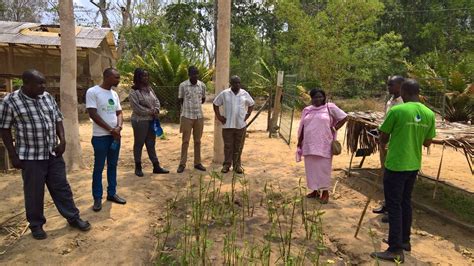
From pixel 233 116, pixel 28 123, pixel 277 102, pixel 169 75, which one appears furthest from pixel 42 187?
pixel 169 75

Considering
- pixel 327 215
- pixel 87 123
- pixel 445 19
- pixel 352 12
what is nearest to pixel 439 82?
pixel 352 12

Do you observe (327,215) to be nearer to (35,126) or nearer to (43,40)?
(35,126)

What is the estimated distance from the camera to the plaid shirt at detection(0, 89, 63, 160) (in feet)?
11.0

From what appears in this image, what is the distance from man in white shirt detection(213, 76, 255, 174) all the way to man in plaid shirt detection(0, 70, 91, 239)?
2624 mm

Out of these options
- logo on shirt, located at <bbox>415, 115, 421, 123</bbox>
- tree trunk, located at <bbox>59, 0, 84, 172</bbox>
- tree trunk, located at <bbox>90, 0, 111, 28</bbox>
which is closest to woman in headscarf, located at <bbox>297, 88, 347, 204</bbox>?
logo on shirt, located at <bbox>415, 115, 421, 123</bbox>

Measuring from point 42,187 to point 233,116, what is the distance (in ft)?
9.57

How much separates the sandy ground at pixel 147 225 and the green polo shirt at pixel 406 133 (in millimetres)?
922

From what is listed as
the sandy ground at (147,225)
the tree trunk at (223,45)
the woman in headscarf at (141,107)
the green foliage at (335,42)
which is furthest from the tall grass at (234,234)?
the green foliage at (335,42)

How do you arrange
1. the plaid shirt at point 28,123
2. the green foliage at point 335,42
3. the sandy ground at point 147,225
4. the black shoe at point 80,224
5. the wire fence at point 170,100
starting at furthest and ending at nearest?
the green foliage at point 335,42 → the wire fence at point 170,100 → the black shoe at point 80,224 → the sandy ground at point 147,225 → the plaid shirt at point 28,123

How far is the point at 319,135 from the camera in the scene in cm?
492

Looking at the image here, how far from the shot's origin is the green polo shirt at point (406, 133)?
137 inches

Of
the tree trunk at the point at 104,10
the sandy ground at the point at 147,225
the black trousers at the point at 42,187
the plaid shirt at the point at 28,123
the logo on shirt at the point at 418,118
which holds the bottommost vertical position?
the sandy ground at the point at 147,225

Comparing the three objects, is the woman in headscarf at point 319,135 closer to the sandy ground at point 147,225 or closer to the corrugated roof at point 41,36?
the sandy ground at point 147,225

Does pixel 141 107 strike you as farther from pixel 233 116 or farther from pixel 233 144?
pixel 233 144
